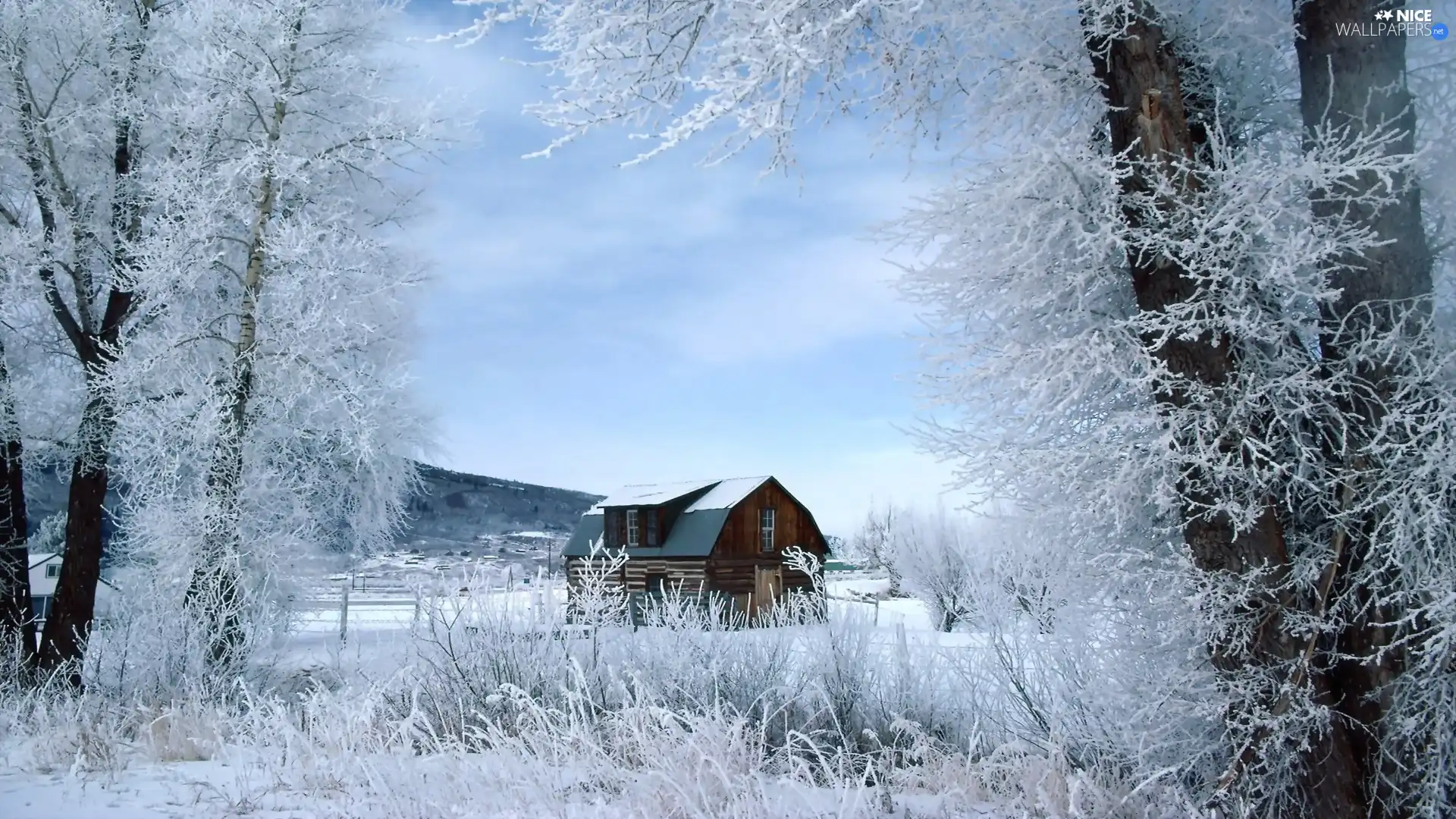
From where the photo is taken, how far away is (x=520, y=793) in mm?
4340

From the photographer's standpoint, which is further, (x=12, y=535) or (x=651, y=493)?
(x=651, y=493)

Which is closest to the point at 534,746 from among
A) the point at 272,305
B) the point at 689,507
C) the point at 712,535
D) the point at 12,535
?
the point at 272,305

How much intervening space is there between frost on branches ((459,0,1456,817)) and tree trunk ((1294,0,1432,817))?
0.04ft

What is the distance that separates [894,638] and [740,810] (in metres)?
4.19

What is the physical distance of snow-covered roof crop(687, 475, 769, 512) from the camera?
85.3 ft

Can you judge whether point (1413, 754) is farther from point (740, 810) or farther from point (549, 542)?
point (549, 542)

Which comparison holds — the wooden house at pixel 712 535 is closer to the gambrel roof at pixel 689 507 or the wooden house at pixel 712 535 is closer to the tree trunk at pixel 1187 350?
the gambrel roof at pixel 689 507

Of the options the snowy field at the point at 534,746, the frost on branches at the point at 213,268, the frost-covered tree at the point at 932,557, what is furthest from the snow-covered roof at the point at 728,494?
the snowy field at the point at 534,746

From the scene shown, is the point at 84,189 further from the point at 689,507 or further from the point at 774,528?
the point at 774,528

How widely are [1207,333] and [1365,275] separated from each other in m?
0.78

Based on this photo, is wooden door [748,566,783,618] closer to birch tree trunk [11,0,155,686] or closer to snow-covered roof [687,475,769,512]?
snow-covered roof [687,475,769,512]

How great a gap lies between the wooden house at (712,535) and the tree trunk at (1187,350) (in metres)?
20.7

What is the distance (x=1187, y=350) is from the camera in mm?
4348

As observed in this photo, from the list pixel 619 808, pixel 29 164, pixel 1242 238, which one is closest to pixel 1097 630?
pixel 1242 238
